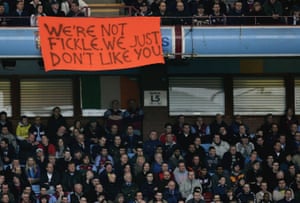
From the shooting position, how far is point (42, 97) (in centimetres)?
3177

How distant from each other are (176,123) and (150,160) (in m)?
1.89

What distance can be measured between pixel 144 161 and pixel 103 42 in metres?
3.16

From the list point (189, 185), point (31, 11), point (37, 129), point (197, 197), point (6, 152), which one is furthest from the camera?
point (37, 129)

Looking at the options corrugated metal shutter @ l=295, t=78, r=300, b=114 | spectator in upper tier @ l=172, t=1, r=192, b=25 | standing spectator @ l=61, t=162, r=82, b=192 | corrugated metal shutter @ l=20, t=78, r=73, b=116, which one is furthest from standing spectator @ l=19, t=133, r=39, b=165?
corrugated metal shutter @ l=295, t=78, r=300, b=114

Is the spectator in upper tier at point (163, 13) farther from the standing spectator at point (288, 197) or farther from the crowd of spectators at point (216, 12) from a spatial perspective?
the standing spectator at point (288, 197)

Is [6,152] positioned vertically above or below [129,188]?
above

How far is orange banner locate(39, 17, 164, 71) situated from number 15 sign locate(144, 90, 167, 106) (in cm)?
292

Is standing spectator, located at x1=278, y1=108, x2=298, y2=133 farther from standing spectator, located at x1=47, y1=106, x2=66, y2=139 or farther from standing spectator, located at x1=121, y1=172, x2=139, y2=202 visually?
standing spectator, located at x1=47, y1=106, x2=66, y2=139

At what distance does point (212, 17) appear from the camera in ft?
96.2

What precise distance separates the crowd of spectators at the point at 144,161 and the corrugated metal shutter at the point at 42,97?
953 millimetres

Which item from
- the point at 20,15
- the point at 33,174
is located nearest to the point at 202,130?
the point at 33,174

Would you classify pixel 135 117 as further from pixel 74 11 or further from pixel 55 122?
pixel 74 11

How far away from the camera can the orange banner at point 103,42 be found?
2847 centimetres

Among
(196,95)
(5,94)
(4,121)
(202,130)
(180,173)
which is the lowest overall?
(180,173)
